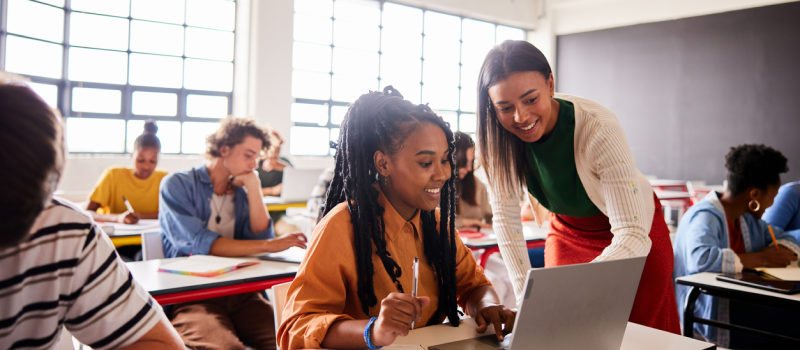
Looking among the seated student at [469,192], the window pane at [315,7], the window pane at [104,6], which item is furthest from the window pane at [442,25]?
the seated student at [469,192]

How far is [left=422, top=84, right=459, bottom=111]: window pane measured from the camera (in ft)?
29.1

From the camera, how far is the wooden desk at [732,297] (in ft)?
5.37

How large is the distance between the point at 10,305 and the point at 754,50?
875 cm

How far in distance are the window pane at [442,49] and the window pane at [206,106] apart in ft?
11.3

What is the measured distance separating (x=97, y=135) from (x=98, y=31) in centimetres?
117

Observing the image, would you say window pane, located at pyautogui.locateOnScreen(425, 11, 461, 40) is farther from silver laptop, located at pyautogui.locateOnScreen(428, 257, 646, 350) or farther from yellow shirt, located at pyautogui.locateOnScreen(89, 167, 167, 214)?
silver laptop, located at pyautogui.locateOnScreen(428, 257, 646, 350)

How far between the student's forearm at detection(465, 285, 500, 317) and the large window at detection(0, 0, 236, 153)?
5268 mm

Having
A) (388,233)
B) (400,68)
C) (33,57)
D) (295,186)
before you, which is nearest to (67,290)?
(388,233)

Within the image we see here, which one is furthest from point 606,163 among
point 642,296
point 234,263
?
point 234,263

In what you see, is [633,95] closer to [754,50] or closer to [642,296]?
[754,50]

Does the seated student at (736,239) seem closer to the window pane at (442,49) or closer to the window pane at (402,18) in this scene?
the window pane at (402,18)

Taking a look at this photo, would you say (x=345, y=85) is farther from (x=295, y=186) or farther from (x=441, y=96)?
(x=295, y=186)

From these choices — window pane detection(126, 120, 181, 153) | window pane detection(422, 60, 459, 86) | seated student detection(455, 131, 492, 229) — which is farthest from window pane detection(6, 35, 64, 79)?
window pane detection(422, 60, 459, 86)

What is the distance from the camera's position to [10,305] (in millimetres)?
728
